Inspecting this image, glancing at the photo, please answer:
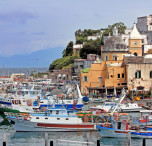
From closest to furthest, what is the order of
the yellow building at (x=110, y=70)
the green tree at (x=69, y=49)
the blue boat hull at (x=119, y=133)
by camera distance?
the blue boat hull at (x=119, y=133)
the yellow building at (x=110, y=70)
the green tree at (x=69, y=49)

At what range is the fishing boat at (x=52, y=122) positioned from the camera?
54594mm

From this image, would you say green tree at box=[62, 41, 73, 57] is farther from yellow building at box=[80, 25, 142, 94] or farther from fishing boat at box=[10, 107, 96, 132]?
fishing boat at box=[10, 107, 96, 132]

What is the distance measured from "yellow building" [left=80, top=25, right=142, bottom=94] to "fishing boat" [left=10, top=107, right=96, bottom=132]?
31.3 meters

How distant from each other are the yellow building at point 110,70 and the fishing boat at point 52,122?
31282mm

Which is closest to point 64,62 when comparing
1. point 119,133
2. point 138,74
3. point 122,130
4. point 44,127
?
point 138,74

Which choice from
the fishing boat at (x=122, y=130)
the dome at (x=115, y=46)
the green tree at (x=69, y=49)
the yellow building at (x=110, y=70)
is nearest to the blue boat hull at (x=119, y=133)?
the fishing boat at (x=122, y=130)

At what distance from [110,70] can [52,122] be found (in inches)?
1317

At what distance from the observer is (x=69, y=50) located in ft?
440

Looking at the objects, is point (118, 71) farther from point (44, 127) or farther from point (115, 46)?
point (44, 127)

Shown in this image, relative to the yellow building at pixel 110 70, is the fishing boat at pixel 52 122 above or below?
below

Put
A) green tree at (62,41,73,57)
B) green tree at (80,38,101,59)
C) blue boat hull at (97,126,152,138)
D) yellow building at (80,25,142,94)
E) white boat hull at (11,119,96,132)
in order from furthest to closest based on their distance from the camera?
green tree at (62,41,73,57)
green tree at (80,38,101,59)
yellow building at (80,25,142,94)
white boat hull at (11,119,96,132)
blue boat hull at (97,126,152,138)

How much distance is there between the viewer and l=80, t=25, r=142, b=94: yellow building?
286 ft

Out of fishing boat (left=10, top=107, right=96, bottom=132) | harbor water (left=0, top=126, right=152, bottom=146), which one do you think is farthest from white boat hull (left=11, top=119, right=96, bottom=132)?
harbor water (left=0, top=126, right=152, bottom=146)

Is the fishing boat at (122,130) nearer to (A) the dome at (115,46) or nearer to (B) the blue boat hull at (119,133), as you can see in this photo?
(B) the blue boat hull at (119,133)
